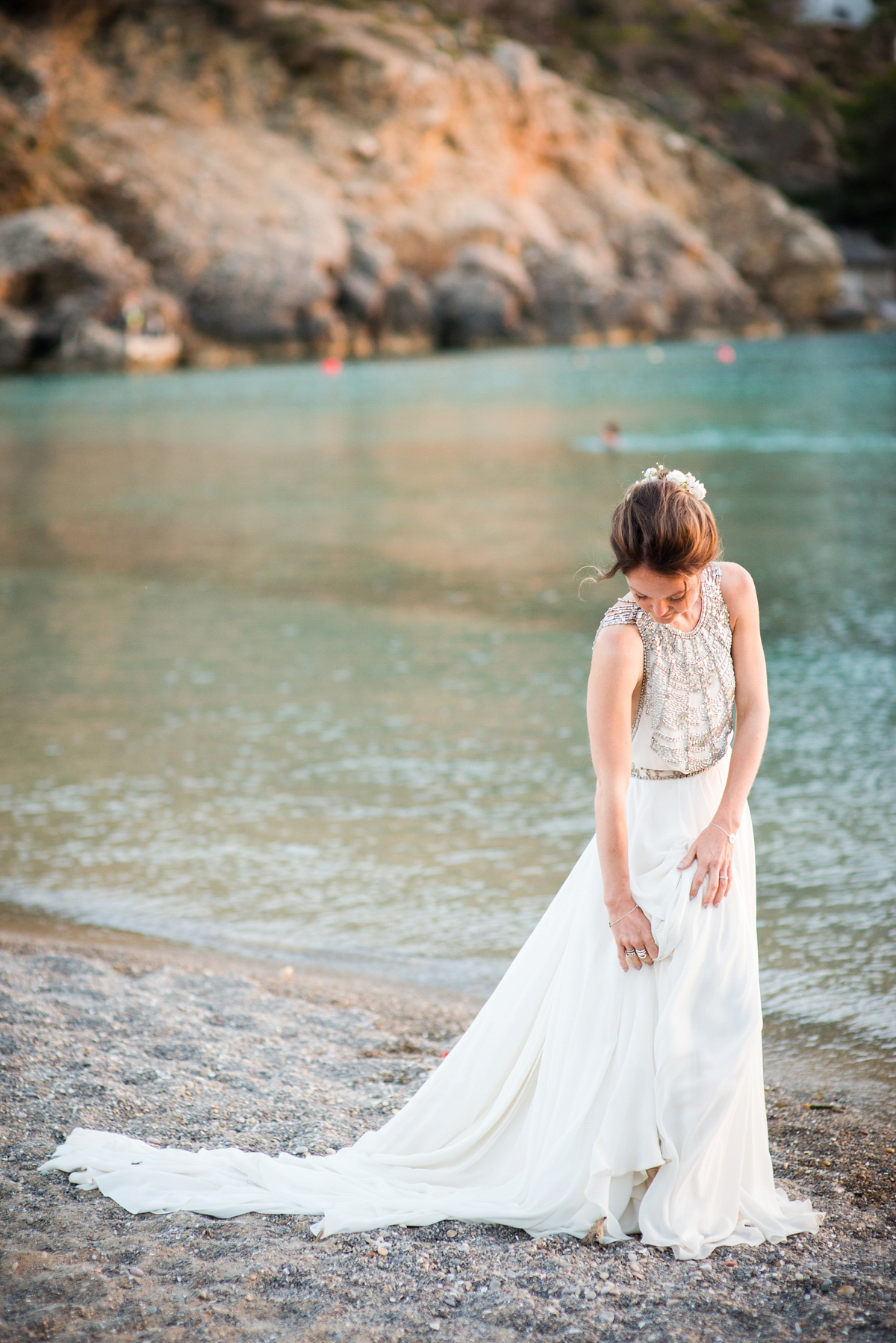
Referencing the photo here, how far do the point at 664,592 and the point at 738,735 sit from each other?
0.44 metres

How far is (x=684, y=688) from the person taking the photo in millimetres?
2910

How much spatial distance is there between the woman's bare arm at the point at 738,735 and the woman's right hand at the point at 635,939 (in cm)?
14

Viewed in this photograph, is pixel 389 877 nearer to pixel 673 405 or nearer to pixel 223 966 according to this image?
pixel 223 966

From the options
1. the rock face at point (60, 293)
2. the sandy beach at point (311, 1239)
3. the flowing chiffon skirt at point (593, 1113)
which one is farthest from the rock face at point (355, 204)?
the flowing chiffon skirt at point (593, 1113)

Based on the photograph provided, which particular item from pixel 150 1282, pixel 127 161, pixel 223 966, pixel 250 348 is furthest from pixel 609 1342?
pixel 127 161

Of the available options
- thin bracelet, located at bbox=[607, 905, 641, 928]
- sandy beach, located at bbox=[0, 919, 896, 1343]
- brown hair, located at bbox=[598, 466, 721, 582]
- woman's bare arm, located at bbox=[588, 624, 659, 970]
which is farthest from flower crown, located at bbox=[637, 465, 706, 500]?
sandy beach, located at bbox=[0, 919, 896, 1343]

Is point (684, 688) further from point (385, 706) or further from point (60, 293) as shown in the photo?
point (60, 293)

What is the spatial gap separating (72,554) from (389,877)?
10808mm

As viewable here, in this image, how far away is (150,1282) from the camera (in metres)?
2.80

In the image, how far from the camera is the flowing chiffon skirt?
9.44 feet

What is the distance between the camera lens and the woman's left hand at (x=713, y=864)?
2.89 metres

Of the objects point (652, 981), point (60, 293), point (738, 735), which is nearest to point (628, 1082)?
point (652, 981)

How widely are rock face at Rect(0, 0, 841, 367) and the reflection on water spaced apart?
44.1m

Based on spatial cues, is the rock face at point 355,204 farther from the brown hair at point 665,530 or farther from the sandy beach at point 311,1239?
the brown hair at point 665,530
